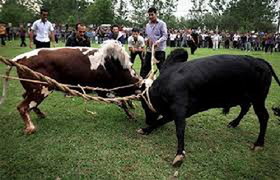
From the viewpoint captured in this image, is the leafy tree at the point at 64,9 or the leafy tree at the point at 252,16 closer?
the leafy tree at the point at 252,16

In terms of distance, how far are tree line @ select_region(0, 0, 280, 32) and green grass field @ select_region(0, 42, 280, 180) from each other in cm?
4155

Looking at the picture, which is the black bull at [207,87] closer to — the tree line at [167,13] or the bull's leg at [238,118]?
the bull's leg at [238,118]

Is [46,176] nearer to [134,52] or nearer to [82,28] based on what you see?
[82,28]

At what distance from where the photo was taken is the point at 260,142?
4.93 metres

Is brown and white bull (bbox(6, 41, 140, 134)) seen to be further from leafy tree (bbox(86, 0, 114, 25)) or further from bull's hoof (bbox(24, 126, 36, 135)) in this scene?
leafy tree (bbox(86, 0, 114, 25))

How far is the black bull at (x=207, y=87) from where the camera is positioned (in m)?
4.47

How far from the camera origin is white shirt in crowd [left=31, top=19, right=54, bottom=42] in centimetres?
916

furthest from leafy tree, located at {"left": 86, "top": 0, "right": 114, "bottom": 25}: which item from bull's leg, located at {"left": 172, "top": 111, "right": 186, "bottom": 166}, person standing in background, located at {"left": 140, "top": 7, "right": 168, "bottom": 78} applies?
bull's leg, located at {"left": 172, "top": 111, "right": 186, "bottom": 166}

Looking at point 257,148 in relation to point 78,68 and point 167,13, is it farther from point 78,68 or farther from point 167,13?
point 167,13

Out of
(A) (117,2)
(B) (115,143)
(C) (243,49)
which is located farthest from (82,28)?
(A) (117,2)

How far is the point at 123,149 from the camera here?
15.8ft

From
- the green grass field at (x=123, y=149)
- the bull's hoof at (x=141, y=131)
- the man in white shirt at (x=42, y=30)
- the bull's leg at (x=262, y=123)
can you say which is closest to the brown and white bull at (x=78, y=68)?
the green grass field at (x=123, y=149)

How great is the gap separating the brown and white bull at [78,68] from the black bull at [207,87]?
1.09m

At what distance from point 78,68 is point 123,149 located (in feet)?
5.72
